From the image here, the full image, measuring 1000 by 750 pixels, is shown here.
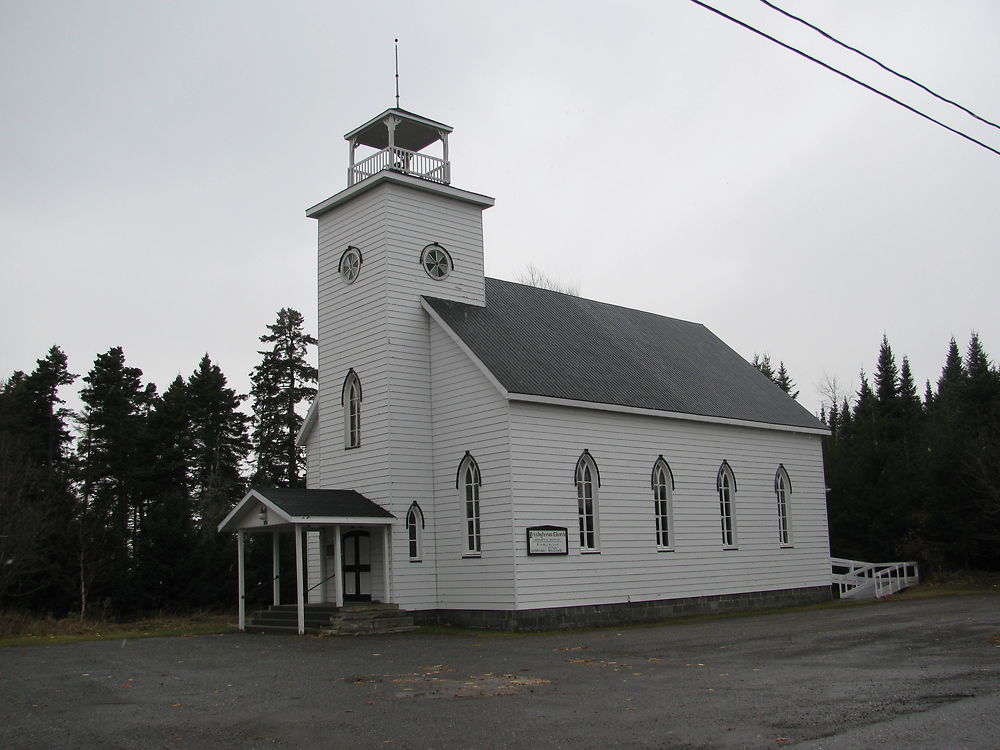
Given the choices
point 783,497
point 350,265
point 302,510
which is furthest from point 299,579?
point 783,497

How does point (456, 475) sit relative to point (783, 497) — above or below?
above

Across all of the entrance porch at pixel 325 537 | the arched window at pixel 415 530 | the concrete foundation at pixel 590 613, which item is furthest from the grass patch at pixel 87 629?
the concrete foundation at pixel 590 613

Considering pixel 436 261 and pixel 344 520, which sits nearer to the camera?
pixel 344 520

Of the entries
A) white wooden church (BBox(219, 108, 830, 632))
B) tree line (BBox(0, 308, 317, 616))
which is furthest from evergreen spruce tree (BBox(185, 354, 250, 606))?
white wooden church (BBox(219, 108, 830, 632))

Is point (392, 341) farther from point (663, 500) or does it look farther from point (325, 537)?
point (663, 500)

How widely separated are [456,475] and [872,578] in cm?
1698

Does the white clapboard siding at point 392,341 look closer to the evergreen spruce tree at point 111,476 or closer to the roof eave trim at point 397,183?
the roof eave trim at point 397,183

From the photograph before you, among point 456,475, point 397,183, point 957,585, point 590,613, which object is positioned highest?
point 397,183

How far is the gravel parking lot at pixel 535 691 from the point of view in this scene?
30.0ft

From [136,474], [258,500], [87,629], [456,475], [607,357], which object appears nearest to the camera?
[258,500]

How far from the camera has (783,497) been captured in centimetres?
3038

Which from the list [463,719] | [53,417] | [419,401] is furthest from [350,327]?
[53,417]

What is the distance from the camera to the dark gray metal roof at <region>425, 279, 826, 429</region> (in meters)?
24.1

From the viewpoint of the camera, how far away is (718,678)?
12555mm
